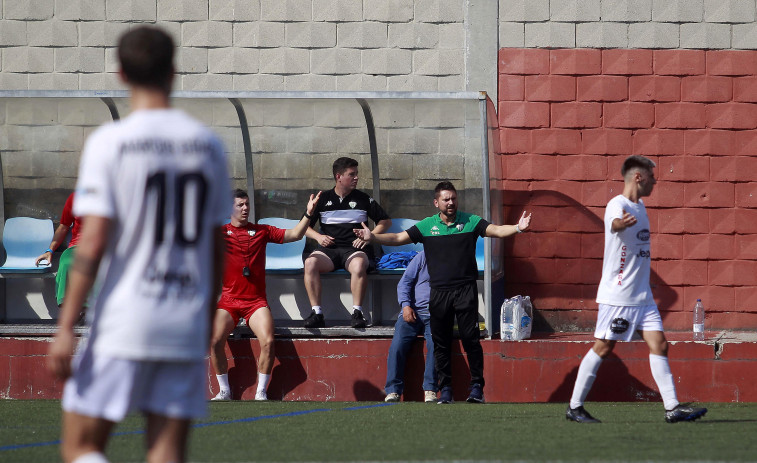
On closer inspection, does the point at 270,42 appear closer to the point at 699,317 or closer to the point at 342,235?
the point at 342,235

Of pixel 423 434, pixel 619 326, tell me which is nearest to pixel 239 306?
pixel 423 434

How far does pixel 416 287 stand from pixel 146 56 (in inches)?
251

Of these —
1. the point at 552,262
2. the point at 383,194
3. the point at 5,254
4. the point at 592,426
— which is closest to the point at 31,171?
the point at 5,254

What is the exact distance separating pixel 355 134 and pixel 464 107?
3.89 feet

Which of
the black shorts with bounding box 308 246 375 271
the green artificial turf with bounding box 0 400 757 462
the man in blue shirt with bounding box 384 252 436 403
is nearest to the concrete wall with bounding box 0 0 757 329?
the black shorts with bounding box 308 246 375 271

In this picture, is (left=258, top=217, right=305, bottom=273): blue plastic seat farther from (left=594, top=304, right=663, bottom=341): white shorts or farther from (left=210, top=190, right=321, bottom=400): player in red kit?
(left=594, top=304, right=663, bottom=341): white shorts

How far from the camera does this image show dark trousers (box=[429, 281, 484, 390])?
8609 millimetres

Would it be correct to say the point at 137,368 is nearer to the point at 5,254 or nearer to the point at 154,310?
the point at 154,310

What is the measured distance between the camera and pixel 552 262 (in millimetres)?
10625

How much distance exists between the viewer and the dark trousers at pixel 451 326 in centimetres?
861

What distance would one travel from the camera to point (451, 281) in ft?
28.4

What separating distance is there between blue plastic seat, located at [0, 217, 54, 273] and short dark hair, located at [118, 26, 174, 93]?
7901 millimetres

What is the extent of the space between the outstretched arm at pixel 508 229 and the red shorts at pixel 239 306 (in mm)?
2101

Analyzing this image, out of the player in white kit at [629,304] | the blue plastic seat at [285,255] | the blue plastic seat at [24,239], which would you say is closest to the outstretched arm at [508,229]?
the player in white kit at [629,304]
